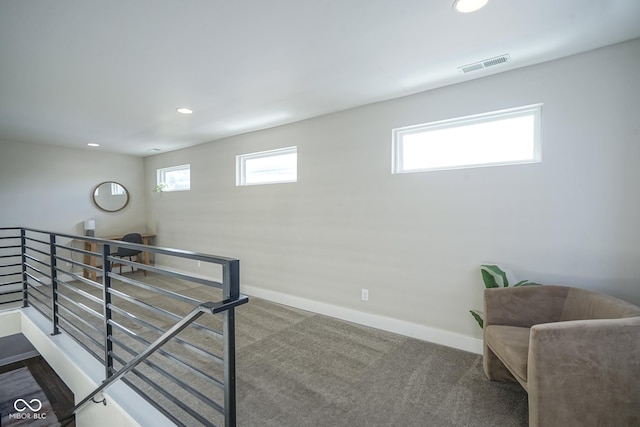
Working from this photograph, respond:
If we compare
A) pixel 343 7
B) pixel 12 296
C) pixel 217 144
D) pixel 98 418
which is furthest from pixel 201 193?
pixel 343 7

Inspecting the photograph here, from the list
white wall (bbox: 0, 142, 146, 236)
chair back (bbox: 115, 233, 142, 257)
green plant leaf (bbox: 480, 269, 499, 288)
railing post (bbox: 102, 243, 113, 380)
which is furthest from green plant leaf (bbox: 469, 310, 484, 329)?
white wall (bbox: 0, 142, 146, 236)

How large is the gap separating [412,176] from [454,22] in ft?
4.48

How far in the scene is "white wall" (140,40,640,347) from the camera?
2.10 meters

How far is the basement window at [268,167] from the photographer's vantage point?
13.1 ft

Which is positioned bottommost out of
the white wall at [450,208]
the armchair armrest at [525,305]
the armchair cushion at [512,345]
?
the armchair cushion at [512,345]

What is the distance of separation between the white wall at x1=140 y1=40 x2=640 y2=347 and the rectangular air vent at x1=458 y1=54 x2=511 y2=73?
0.69 ft

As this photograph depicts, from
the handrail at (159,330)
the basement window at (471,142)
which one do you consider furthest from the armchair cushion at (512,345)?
the handrail at (159,330)

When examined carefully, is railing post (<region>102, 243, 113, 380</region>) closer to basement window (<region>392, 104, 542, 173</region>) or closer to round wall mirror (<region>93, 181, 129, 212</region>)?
basement window (<region>392, 104, 542, 173</region>)

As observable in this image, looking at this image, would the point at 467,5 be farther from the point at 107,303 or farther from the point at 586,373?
the point at 107,303

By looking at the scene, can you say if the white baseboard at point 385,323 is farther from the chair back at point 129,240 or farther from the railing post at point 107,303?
the chair back at point 129,240

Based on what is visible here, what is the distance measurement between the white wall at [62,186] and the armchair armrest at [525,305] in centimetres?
646

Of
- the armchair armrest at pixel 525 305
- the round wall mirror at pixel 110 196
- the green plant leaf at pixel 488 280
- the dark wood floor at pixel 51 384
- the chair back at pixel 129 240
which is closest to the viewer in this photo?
the armchair armrest at pixel 525 305

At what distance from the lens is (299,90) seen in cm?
285

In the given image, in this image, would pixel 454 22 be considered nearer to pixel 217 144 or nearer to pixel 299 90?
pixel 299 90
